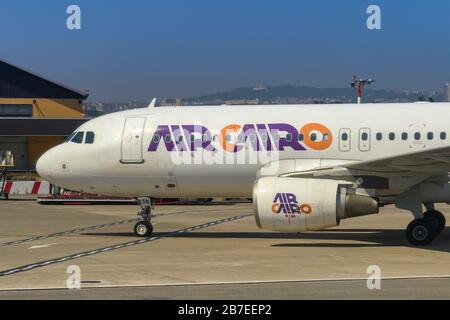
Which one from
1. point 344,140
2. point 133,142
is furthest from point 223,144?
point 344,140

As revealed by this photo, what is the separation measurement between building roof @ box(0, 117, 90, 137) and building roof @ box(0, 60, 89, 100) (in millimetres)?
8797

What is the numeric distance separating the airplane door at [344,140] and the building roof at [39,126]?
37426 mm

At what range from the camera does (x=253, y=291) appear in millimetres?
12961

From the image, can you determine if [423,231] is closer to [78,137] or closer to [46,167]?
[78,137]

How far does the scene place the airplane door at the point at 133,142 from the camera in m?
21.2

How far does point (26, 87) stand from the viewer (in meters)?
63.8

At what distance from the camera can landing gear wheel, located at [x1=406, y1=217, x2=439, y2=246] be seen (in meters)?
18.9

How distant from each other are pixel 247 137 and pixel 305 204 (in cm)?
311

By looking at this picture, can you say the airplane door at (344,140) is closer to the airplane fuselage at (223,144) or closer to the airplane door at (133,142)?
the airplane fuselage at (223,144)

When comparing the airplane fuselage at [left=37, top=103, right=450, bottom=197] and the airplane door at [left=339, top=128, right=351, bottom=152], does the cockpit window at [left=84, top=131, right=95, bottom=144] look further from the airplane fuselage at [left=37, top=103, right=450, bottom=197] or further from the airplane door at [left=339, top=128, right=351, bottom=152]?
the airplane door at [left=339, top=128, right=351, bottom=152]

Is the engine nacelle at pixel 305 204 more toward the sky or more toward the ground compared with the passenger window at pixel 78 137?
more toward the ground

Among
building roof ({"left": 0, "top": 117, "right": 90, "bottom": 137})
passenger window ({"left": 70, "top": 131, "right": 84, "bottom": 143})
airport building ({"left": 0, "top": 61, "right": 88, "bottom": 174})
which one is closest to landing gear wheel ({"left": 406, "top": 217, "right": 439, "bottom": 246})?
passenger window ({"left": 70, "top": 131, "right": 84, "bottom": 143})

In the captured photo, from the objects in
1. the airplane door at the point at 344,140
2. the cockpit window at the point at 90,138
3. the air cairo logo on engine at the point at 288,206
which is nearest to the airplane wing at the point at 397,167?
the airplane door at the point at 344,140
